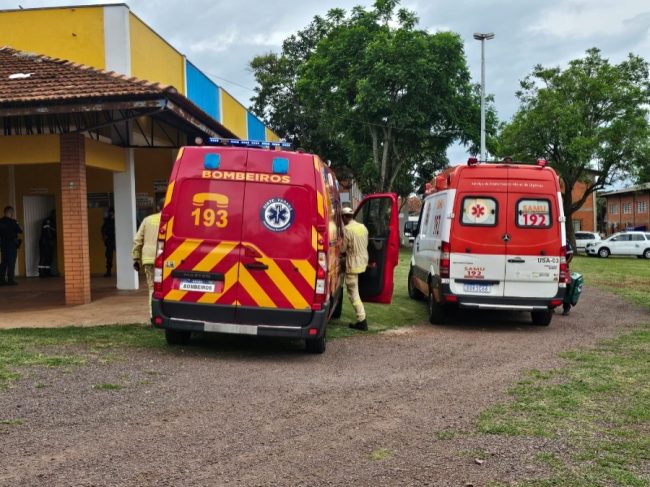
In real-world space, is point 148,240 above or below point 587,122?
below

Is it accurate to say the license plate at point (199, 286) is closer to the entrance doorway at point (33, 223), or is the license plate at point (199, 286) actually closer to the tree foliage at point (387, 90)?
the entrance doorway at point (33, 223)

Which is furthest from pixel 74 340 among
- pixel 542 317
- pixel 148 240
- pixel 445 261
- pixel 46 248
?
pixel 46 248

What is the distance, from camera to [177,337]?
7551 mm

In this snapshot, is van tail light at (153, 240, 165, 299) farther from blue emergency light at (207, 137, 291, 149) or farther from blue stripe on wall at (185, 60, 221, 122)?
blue stripe on wall at (185, 60, 221, 122)

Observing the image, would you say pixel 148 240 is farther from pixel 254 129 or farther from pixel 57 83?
pixel 254 129

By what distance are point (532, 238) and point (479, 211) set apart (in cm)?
90

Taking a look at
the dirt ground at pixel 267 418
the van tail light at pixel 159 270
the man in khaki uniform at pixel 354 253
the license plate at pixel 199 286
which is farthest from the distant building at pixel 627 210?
the van tail light at pixel 159 270

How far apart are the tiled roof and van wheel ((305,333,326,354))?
14.7 feet

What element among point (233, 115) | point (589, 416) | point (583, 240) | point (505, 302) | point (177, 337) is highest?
point (233, 115)

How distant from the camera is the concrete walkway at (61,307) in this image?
917cm

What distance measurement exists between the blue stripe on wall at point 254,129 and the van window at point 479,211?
13553mm

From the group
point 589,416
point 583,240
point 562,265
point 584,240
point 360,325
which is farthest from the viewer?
point 583,240

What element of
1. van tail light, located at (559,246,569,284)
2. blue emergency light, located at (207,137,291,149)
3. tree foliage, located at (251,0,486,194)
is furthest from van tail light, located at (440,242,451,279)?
tree foliage, located at (251,0,486,194)

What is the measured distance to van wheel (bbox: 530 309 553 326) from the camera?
32.7ft
